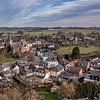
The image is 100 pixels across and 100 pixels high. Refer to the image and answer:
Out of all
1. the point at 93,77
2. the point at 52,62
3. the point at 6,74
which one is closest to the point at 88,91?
the point at 93,77

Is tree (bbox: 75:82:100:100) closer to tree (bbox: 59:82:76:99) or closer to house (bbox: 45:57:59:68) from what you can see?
tree (bbox: 59:82:76:99)

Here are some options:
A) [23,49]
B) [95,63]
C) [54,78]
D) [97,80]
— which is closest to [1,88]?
[54,78]

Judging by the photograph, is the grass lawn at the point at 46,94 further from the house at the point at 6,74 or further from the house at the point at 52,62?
the house at the point at 52,62

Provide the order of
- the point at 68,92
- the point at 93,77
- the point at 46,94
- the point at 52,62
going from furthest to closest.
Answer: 1. the point at 52,62
2. the point at 93,77
3. the point at 46,94
4. the point at 68,92

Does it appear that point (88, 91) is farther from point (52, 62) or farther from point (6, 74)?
point (52, 62)

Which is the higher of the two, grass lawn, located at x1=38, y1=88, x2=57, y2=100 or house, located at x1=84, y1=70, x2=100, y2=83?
house, located at x1=84, y1=70, x2=100, y2=83

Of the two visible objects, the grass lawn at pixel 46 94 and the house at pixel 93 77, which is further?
the house at pixel 93 77

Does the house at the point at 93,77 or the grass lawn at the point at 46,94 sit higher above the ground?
the house at the point at 93,77

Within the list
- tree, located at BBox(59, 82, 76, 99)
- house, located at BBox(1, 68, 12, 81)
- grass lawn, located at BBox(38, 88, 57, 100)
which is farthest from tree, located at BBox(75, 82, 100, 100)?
house, located at BBox(1, 68, 12, 81)

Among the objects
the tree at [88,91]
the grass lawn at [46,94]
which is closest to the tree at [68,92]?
the tree at [88,91]

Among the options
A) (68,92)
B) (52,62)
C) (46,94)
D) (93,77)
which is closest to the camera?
(68,92)

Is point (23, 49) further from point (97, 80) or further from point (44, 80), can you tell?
point (97, 80)
